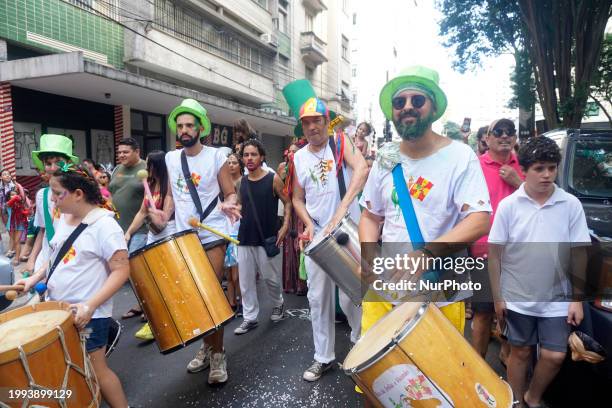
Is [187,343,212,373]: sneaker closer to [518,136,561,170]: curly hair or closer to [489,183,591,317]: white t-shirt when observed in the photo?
[489,183,591,317]: white t-shirt

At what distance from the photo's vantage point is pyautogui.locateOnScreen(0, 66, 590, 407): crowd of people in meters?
2.21

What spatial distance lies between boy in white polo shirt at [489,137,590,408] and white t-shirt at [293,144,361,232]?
3.96ft

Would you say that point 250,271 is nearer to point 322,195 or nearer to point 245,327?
point 245,327

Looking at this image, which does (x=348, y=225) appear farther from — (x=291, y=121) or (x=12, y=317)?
(x=291, y=121)

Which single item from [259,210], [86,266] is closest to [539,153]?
[259,210]

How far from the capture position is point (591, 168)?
4.15 m

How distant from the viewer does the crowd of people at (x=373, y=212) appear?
7.26ft

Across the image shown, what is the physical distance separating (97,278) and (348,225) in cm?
158

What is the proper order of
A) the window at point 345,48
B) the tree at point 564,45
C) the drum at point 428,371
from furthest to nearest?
the window at point 345,48 < the tree at point 564,45 < the drum at point 428,371

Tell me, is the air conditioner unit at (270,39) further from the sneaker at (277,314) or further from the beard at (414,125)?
the beard at (414,125)

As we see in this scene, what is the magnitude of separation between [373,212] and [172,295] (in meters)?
1.44

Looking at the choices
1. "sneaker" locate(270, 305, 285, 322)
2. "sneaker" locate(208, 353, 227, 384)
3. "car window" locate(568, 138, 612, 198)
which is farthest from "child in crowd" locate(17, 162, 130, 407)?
"car window" locate(568, 138, 612, 198)

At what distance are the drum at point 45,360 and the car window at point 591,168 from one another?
13.8 feet

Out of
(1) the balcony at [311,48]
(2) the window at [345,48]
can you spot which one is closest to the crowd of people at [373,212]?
(1) the balcony at [311,48]
